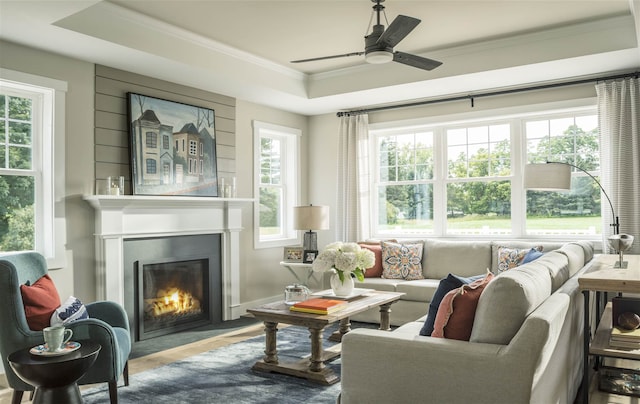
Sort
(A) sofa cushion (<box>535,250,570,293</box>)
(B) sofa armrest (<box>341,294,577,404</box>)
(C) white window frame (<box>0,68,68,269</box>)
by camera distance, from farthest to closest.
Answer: (C) white window frame (<box>0,68,68,269</box>)
(A) sofa cushion (<box>535,250,570,293</box>)
(B) sofa armrest (<box>341,294,577,404</box>)

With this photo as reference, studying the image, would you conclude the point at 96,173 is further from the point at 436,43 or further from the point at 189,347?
the point at 436,43

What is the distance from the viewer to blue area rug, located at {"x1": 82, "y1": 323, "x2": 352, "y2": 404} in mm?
3225

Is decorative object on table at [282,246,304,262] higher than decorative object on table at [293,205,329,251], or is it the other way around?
decorative object on table at [293,205,329,251]

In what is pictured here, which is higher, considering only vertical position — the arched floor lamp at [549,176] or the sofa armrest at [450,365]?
the arched floor lamp at [549,176]

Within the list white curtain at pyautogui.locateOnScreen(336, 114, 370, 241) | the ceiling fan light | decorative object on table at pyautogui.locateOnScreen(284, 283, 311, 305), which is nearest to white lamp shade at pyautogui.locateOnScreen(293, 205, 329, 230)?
white curtain at pyautogui.locateOnScreen(336, 114, 370, 241)

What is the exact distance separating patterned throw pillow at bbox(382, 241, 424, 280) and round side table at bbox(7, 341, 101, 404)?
3423 mm

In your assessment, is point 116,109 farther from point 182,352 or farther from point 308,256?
point 308,256

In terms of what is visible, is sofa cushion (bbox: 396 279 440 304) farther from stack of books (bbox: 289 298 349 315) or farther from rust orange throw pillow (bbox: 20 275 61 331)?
rust orange throw pillow (bbox: 20 275 61 331)

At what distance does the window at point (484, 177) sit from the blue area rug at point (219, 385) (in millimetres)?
2726

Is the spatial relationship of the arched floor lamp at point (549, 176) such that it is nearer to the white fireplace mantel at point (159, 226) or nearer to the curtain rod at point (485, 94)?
the curtain rod at point (485, 94)

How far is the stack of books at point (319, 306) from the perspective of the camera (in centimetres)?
354

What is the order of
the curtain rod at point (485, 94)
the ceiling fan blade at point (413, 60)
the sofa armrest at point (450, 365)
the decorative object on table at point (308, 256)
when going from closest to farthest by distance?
1. the sofa armrest at point (450, 365)
2. the ceiling fan blade at point (413, 60)
3. the curtain rod at point (485, 94)
4. the decorative object on table at point (308, 256)

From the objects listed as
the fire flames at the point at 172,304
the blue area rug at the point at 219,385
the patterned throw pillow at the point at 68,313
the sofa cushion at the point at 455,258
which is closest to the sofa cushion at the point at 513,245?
the sofa cushion at the point at 455,258

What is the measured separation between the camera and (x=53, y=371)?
98.8 inches
